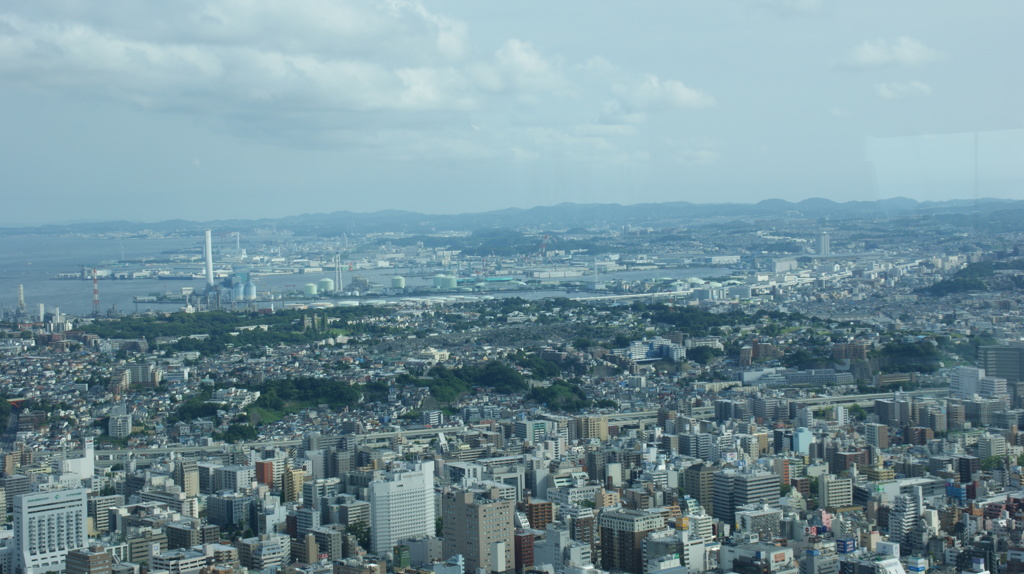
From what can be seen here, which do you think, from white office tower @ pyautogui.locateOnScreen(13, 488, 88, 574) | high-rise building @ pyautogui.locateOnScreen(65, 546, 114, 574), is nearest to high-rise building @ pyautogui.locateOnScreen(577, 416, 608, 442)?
white office tower @ pyautogui.locateOnScreen(13, 488, 88, 574)

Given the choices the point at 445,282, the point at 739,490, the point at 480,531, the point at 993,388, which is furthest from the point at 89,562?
the point at 445,282

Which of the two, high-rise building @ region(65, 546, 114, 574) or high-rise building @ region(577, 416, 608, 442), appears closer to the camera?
high-rise building @ region(65, 546, 114, 574)

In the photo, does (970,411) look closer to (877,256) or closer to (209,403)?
(209,403)

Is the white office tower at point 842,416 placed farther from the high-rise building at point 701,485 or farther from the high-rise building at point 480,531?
the high-rise building at point 480,531

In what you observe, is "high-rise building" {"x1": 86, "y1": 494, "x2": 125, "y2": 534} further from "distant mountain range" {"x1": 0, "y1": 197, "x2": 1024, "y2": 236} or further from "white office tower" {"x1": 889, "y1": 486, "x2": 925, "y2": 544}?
"distant mountain range" {"x1": 0, "y1": 197, "x2": 1024, "y2": 236}

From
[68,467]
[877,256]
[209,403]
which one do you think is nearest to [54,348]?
[209,403]

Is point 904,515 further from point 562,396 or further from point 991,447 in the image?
point 562,396
